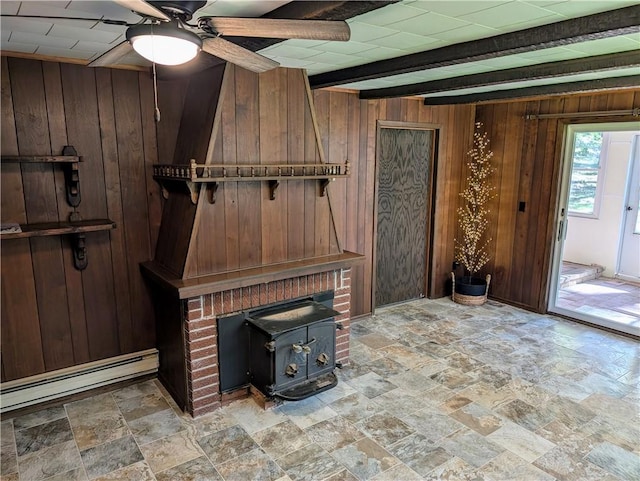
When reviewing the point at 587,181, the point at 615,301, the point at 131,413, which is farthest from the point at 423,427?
the point at 587,181

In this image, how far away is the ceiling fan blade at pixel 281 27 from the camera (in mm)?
1496

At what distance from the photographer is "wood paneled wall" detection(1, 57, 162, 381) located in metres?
2.80

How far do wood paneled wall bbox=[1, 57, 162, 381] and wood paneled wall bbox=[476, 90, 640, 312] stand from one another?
374cm

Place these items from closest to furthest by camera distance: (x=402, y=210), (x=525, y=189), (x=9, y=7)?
(x=9, y=7) → (x=525, y=189) → (x=402, y=210)

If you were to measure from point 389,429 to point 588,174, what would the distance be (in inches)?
211

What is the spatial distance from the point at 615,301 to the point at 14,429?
592 cm

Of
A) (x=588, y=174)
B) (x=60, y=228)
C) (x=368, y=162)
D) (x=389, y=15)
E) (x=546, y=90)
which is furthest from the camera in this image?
(x=588, y=174)

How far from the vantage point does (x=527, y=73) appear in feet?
9.84

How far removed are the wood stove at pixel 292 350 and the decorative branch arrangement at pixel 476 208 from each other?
2.70m

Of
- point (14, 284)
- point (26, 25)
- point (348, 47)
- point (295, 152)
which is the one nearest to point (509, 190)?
point (295, 152)

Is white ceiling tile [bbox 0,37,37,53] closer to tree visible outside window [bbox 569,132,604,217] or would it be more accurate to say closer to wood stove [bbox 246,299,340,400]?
wood stove [bbox 246,299,340,400]

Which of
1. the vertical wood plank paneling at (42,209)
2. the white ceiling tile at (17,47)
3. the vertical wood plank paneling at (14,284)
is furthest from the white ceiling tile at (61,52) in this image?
the vertical wood plank paneling at (14,284)

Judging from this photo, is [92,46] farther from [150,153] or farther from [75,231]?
[75,231]

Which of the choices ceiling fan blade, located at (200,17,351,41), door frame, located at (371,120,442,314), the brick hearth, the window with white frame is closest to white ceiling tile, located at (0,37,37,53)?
ceiling fan blade, located at (200,17,351,41)
